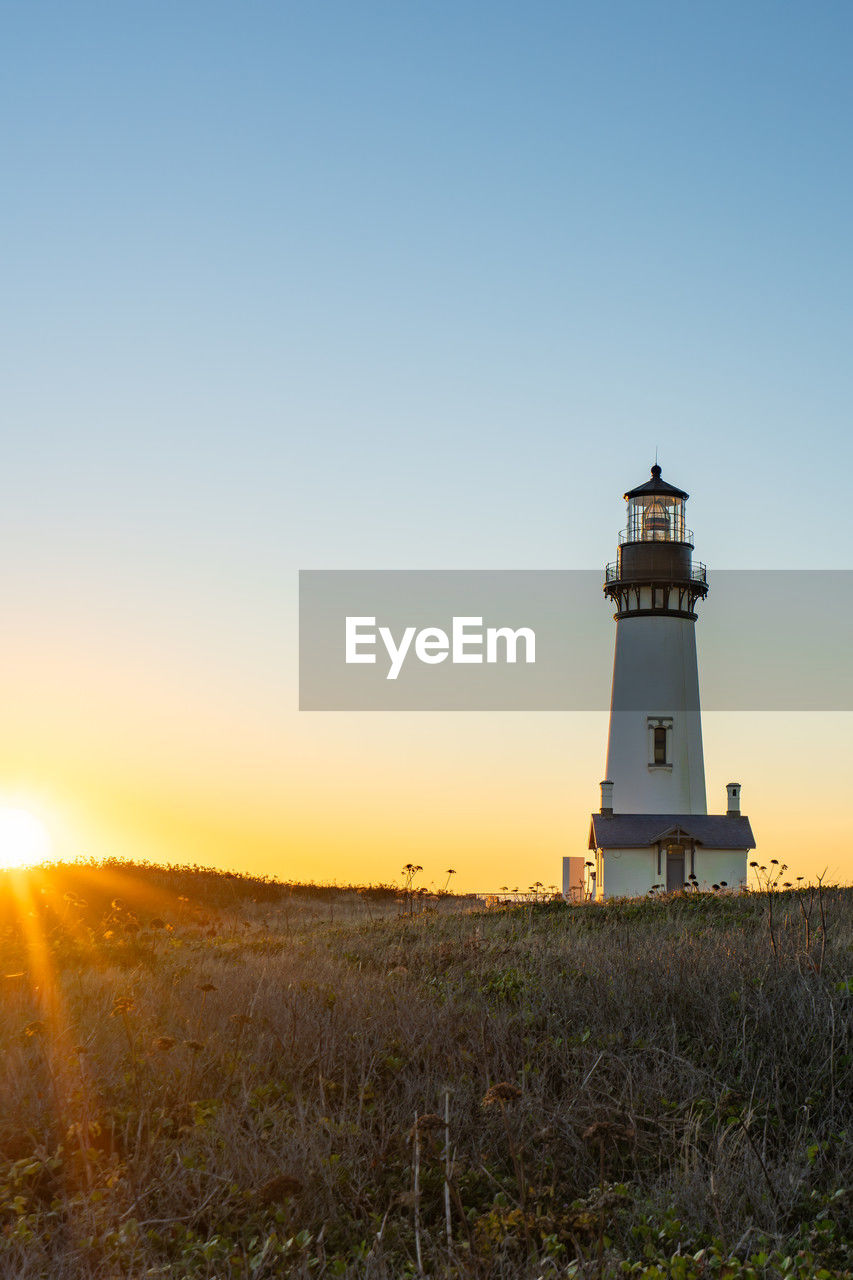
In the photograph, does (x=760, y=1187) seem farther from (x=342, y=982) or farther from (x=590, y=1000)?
(x=342, y=982)

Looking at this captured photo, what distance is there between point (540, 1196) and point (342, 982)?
413 centimetres

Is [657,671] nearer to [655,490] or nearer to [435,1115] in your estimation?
[655,490]

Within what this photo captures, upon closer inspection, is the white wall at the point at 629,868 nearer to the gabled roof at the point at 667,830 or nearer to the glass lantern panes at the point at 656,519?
the gabled roof at the point at 667,830

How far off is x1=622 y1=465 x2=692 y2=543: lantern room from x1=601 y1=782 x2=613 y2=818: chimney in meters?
8.03

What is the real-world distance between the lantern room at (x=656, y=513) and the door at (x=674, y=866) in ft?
32.7

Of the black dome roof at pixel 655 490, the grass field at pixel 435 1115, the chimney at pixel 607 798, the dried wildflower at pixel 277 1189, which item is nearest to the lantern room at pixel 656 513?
the black dome roof at pixel 655 490

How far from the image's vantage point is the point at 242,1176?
5.35 m

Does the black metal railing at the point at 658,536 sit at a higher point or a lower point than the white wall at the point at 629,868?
higher

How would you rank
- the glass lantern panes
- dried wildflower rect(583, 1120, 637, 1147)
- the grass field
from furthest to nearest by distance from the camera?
the glass lantern panes < the grass field < dried wildflower rect(583, 1120, 637, 1147)

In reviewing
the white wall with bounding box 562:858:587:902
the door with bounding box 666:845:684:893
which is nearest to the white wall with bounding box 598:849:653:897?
the door with bounding box 666:845:684:893

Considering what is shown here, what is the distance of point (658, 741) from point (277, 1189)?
1198 inches

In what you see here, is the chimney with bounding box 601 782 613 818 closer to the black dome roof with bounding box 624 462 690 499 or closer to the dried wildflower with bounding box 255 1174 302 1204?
the black dome roof with bounding box 624 462 690 499

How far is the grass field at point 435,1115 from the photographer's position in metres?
4.65

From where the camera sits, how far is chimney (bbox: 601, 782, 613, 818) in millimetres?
34031
